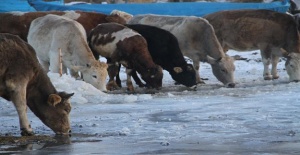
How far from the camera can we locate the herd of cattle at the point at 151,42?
2039 cm

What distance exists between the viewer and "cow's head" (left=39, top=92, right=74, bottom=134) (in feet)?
42.3

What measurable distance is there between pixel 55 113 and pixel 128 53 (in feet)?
26.6

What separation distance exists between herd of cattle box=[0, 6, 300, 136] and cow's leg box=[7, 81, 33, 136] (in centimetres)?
663

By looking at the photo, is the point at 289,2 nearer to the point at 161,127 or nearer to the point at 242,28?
the point at 242,28

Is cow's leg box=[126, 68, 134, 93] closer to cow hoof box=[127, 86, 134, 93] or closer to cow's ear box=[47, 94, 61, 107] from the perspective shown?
cow hoof box=[127, 86, 134, 93]

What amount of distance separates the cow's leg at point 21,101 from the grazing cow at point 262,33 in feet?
40.0

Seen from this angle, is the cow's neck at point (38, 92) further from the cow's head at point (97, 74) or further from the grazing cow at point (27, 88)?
the cow's head at point (97, 74)

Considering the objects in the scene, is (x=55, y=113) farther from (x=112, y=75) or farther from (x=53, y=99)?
(x=112, y=75)

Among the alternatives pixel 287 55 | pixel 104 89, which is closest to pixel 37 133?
pixel 104 89

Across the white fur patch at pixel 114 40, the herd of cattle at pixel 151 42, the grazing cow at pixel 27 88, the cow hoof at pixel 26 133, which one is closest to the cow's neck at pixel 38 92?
the grazing cow at pixel 27 88

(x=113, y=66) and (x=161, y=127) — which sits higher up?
(x=161, y=127)

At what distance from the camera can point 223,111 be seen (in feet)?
50.4

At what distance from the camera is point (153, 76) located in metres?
20.9

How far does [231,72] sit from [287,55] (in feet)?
8.59
